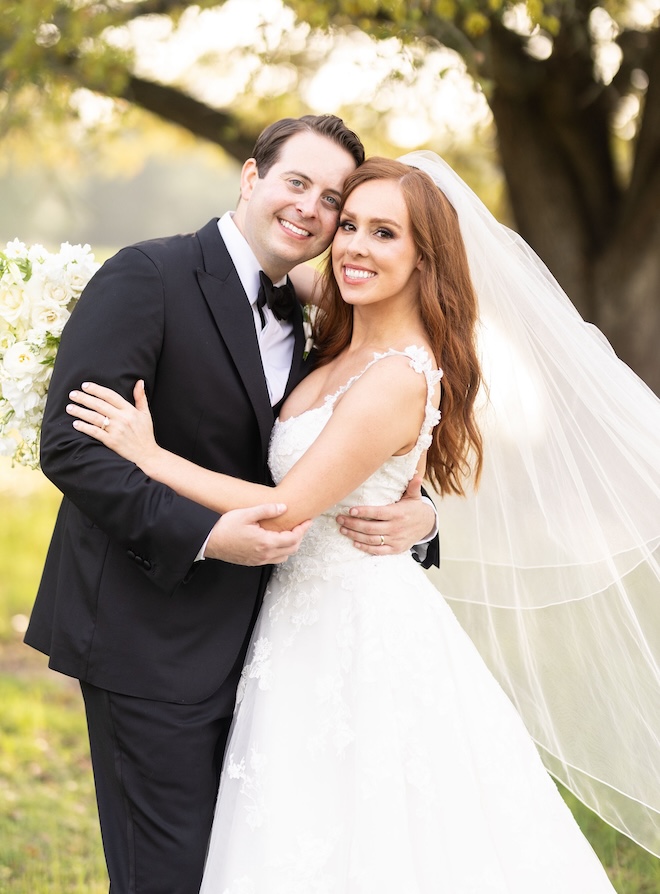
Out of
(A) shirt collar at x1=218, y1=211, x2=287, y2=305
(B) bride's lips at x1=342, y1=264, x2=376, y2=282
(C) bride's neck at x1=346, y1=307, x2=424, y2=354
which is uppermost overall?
(B) bride's lips at x1=342, y1=264, x2=376, y2=282

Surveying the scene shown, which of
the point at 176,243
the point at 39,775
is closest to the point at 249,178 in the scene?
the point at 176,243

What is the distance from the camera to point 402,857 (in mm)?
2600

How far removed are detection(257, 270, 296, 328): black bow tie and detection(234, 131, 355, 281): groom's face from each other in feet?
0.20

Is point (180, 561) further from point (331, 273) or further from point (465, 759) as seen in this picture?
point (331, 273)

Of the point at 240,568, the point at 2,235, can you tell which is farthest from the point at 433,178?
the point at 2,235

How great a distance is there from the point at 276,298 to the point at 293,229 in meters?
0.22

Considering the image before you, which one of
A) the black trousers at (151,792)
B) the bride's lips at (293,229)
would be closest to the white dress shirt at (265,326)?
the bride's lips at (293,229)

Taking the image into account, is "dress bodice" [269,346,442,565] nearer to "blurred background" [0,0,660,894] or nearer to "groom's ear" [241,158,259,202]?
"groom's ear" [241,158,259,202]

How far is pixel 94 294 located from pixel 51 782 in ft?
11.3

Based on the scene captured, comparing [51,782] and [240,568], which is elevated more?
[240,568]

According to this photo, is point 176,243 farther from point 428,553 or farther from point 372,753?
point 372,753

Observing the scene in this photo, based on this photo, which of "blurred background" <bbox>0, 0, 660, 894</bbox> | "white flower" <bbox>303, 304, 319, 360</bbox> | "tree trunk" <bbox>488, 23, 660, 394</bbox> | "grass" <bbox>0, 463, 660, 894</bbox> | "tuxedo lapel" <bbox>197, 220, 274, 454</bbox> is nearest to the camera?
"tuxedo lapel" <bbox>197, 220, 274, 454</bbox>

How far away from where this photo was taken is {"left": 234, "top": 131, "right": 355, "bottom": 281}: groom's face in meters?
2.98

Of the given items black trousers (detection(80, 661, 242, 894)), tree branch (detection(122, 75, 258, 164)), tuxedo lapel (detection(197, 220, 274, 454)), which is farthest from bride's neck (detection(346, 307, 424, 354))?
tree branch (detection(122, 75, 258, 164))
